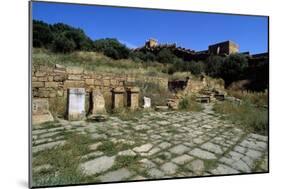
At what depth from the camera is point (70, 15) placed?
→ 3059mm

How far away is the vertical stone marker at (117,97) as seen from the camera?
129 inches

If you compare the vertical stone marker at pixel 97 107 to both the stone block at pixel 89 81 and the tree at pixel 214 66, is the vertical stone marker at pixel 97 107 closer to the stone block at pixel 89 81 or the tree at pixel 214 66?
the stone block at pixel 89 81

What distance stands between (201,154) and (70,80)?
4.78ft

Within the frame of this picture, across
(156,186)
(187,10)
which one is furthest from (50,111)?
(187,10)

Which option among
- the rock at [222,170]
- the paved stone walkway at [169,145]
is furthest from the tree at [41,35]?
the rock at [222,170]

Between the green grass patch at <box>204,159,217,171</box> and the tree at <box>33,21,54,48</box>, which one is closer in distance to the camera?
the tree at <box>33,21,54,48</box>

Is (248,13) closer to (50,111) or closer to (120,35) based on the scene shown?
(120,35)

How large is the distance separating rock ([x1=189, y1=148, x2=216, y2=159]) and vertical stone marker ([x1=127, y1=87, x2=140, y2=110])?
723mm

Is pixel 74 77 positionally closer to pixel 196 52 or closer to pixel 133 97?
pixel 133 97

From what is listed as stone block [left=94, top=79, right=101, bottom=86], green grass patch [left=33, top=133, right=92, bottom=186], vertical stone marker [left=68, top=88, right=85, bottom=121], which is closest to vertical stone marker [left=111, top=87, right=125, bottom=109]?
stone block [left=94, top=79, right=101, bottom=86]

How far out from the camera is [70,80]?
123 inches

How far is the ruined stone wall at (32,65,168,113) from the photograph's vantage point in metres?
3.00

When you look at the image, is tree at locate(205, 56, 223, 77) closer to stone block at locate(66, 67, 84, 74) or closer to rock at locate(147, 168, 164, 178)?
rock at locate(147, 168, 164, 178)

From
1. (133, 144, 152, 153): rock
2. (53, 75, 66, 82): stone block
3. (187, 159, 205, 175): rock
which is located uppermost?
(53, 75, 66, 82): stone block
